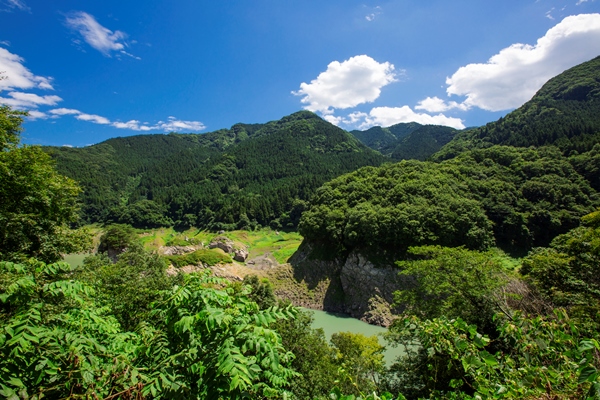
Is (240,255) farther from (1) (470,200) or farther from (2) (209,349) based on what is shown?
(2) (209,349)

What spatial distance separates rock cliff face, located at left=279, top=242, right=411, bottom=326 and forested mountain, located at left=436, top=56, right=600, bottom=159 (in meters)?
48.6

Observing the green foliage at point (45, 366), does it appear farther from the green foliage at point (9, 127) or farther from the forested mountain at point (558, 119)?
the forested mountain at point (558, 119)

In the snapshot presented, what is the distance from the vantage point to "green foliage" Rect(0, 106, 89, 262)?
11297 mm

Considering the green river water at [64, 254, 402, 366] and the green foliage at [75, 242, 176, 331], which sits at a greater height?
the green foliage at [75, 242, 176, 331]

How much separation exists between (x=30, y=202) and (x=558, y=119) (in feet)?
315

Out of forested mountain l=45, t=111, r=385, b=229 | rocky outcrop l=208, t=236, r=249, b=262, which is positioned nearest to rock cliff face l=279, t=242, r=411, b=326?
rocky outcrop l=208, t=236, r=249, b=262

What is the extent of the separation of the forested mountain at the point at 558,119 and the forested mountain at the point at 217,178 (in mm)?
46473

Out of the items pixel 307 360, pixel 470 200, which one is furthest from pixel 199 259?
pixel 470 200

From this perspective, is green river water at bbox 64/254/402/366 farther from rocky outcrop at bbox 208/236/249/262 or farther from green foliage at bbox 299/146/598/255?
rocky outcrop at bbox 208/236/249/262

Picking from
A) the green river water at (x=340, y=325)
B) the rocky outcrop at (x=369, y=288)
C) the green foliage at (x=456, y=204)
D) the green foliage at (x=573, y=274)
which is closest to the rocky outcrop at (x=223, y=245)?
the green foliage at (x=456, y=204)

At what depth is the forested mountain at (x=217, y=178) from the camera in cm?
8525

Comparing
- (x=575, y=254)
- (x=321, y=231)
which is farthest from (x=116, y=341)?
(x=321, y=231)

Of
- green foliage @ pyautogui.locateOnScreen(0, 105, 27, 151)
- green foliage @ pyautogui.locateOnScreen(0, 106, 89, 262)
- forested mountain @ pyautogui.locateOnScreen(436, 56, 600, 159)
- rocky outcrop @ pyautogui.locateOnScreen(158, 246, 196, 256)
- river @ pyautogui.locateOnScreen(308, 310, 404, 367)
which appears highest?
forested mountain @ pyautogui.locateOnScreen(436, 56, 600, 159)

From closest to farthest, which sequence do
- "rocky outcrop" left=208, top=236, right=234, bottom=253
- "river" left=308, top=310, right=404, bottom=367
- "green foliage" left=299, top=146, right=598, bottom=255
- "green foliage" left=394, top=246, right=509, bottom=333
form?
1. "green foliage" left=394, top=246, right=509, bottom=333
2. "river" left=308, top=310, right=404, bottom=367
3. "green foliage" left=299, top=146, right=598, bottom=255
4. "rocky outcrop" left=208, top=236, right=234, bottom=253
